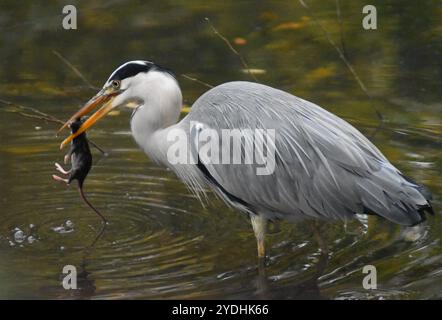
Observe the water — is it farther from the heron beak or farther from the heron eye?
the heron eye

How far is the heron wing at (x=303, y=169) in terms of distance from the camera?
6375 mm

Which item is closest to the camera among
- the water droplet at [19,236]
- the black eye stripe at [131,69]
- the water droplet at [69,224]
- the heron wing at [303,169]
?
the heron wing at [303,169]

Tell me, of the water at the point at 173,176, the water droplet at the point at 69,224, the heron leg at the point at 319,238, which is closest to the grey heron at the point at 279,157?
the heron leg at the point at 319,238

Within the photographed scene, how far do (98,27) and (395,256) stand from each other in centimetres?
633

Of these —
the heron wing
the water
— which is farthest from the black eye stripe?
the water

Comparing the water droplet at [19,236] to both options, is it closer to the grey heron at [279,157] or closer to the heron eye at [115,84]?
the grey heron at [279,157]

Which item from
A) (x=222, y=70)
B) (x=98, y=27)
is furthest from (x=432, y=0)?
(x=98, y=27)

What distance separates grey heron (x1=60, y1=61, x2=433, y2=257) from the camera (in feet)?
21.0

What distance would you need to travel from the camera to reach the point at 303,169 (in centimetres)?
656

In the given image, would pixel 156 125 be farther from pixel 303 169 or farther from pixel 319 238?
pixel 319 238

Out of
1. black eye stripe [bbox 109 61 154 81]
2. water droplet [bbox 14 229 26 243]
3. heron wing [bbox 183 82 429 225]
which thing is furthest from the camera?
water droplet [bbox 14 229 26 243]

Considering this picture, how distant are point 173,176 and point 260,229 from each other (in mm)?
1734
